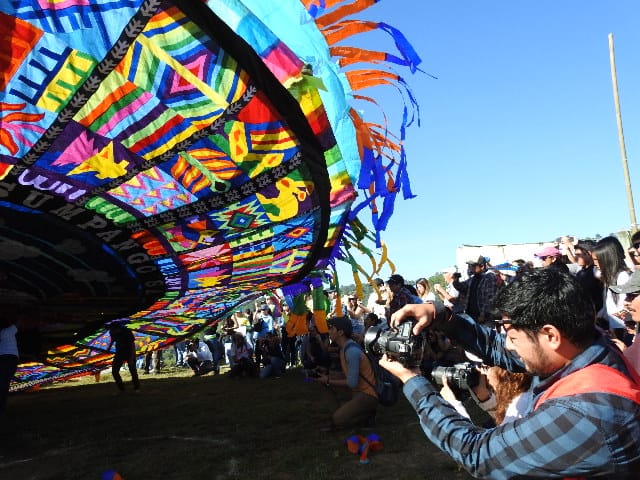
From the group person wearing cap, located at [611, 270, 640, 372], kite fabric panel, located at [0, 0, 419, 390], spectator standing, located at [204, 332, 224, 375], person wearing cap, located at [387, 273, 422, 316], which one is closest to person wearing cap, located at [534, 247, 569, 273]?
person wearing cap, located at [387, 273, 422, 316]

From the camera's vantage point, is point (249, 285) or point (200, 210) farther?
point (249, 285)

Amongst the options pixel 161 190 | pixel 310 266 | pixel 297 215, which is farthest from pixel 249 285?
pixel 161 190

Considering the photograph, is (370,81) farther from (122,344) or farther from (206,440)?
(122,344)

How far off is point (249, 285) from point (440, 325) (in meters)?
5.34

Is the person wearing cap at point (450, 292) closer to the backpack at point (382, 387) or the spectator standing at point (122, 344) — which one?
the backpack at point (382, 387)

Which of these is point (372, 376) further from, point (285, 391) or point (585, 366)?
point (585, 366)

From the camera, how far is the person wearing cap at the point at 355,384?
5.92m

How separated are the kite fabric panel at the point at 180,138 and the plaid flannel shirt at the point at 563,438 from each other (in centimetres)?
215

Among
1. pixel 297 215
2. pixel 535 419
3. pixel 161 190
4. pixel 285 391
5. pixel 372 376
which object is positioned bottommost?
pixel 285 391

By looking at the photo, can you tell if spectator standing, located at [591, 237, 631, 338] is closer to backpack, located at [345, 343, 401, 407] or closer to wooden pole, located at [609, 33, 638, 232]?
backpack, located at [345, 343, 401, 407]

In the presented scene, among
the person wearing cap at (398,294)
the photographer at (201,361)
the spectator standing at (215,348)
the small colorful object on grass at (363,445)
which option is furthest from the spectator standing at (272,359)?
the small colorful object on grass at (363,445)

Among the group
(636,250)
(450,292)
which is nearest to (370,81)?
(636,250)

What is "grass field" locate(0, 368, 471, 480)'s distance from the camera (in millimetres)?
4734

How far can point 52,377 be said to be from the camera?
11031mm
